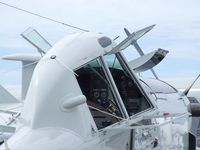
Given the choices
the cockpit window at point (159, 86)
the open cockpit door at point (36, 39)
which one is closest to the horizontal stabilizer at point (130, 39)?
the open cockpit door at point (36, 39)

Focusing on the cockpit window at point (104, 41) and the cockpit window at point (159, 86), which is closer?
the cockpit window at point (104, 41)

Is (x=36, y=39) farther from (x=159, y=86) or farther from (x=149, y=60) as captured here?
(x=159, y=86)

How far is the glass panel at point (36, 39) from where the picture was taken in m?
6.54

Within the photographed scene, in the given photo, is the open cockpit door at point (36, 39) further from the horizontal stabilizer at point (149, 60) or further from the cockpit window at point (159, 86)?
the cockpit window at point (159, 86)

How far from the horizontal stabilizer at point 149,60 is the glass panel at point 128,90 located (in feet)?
1.42

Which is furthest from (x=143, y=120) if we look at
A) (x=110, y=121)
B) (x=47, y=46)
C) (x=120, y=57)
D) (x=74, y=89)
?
(x=47, y=46)

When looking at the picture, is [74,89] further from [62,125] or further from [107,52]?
[107,52]

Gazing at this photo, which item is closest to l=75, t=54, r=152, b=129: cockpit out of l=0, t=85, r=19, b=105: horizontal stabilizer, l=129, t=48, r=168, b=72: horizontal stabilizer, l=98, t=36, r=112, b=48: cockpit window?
l=98, t=36, r=112, b=48: cockpit window

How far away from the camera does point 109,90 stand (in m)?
5.69

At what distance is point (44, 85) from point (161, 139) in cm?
243

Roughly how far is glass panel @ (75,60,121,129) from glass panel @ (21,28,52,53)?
906 millimetres

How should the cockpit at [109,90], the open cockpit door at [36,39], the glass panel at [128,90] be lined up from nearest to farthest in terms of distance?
the cockpit at [109,90]
the glass panel at [128,90]
the open cockpit door at [36,39]

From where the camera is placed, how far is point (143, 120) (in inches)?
222

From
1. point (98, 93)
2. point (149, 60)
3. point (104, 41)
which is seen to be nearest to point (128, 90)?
point (98, 93)
